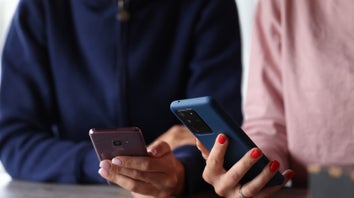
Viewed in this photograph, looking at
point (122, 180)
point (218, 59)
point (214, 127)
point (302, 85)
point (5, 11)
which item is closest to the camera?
point (214, 127)

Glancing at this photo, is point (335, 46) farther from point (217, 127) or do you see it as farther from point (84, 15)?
point (84, 15)

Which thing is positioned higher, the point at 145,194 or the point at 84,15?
the point at 84,15

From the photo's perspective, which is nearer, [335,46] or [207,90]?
[335,46]

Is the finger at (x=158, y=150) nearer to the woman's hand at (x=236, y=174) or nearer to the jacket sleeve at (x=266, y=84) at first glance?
the woman's hand at (x=236, y=174)

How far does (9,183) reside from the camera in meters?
1.07

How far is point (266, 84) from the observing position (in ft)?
3.34

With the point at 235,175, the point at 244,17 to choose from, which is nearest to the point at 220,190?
the point at 235,175

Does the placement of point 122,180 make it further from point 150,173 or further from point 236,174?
point 236,174

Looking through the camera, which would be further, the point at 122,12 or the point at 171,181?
the point at 122,12

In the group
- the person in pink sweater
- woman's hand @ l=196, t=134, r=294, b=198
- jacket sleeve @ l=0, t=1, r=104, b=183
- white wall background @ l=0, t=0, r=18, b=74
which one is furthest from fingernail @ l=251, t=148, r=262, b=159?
white wall background @ l=0, t=0, r=18, b=74

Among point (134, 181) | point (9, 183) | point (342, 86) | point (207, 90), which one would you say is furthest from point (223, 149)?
point (9, 183)

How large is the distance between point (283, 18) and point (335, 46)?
0.37 ft

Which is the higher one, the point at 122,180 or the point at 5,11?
the point at 5,11

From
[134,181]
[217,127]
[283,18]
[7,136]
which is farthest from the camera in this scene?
[7,136]
